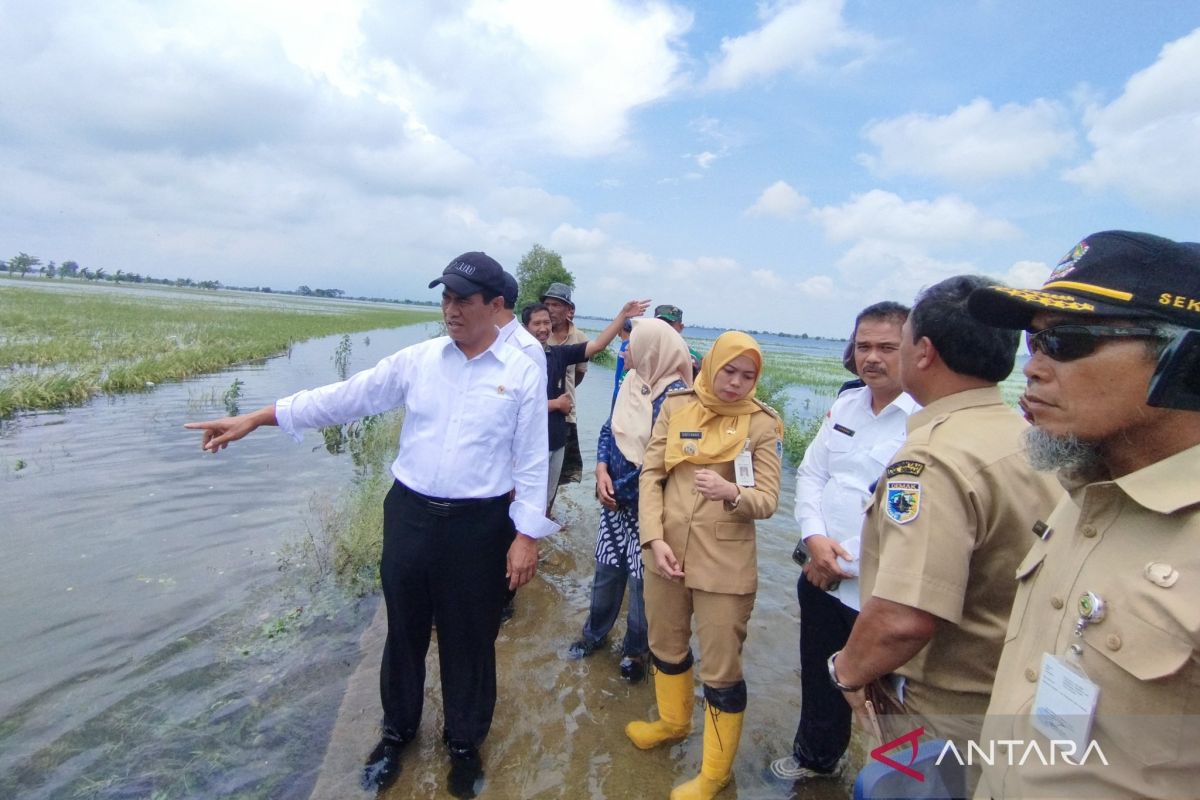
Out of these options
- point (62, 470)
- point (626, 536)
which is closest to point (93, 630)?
point (626, 536)

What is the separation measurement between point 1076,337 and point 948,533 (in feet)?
1.53

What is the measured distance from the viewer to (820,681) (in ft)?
7.61

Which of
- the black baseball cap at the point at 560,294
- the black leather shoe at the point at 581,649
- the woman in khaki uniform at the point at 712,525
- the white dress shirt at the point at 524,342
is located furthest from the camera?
the black baseball cap at the point at 560,294

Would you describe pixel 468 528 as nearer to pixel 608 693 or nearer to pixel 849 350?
pixel 608 693

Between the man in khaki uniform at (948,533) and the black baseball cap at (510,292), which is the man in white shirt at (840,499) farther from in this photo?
the black baseball cap at (510,292)

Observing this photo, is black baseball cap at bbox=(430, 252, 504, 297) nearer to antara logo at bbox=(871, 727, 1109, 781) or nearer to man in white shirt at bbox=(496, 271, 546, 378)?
man in white shirt at bbox=(496, 271, 546, 378)

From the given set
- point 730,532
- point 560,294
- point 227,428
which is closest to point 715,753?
point 730,532

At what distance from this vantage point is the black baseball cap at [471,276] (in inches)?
87.6

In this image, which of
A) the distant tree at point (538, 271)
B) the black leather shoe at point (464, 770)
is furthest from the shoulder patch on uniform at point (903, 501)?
the distant tree at point (538, 271)

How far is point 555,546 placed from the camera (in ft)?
17.1

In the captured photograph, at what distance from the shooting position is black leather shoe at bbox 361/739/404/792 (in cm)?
245

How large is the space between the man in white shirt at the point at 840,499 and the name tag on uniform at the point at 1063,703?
3.46ft

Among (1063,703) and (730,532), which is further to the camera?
(730,532)

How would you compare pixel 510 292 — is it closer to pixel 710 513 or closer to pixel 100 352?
pixel 710 513
